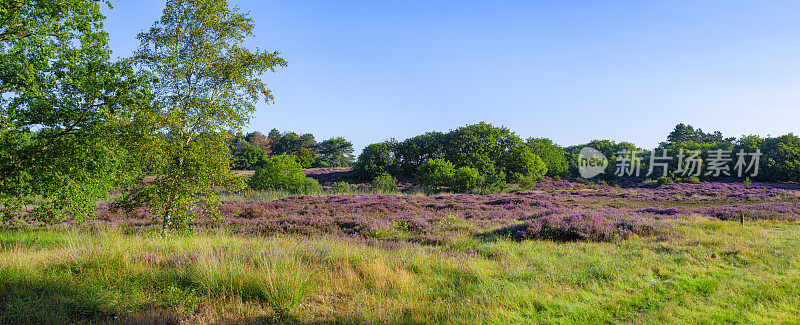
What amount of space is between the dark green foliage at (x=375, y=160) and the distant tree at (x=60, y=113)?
4186 cm

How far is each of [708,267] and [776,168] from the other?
205 feet

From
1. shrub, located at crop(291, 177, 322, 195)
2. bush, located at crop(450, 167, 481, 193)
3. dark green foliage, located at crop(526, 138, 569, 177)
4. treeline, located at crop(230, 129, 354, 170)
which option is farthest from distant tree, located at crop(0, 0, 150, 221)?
treeline, located at crop(230, 129, 354, 170)

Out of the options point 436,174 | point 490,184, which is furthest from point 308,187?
point 490,184

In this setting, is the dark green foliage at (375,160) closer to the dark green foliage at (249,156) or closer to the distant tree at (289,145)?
the dark green foliage at (249,156)

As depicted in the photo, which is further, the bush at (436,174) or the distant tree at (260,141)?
the distant tree at (260,141)

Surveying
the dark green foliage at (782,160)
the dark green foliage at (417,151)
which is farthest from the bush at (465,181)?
the dark green foliage at (782,160)

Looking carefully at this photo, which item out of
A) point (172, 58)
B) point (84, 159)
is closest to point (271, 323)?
point (84, 159)

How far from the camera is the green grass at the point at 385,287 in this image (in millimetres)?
5102

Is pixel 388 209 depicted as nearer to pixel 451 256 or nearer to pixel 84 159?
pixel 451 256

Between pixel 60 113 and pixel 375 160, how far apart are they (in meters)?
44.8

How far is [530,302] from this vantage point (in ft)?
18.5

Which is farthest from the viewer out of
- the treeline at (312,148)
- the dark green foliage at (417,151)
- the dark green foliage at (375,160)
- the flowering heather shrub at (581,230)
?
the treeline at (312,148)

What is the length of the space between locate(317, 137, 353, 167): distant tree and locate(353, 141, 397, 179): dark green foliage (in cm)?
3806

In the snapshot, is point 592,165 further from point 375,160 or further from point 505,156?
point 375,160
